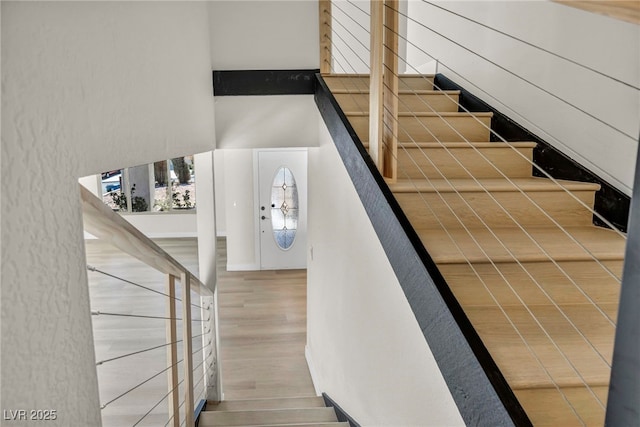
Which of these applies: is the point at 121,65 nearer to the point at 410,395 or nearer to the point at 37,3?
the point at 37,3

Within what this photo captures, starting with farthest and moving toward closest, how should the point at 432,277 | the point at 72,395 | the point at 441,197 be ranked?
the point at 441,197 → the point at 432,277 → the point at 72,395

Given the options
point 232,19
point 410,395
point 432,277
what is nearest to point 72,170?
point 432,277

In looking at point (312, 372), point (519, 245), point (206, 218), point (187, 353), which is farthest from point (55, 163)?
point (312, 372)

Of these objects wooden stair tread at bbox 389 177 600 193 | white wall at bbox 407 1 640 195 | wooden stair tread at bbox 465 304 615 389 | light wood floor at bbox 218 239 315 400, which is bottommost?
light wood floor at bbox 218 239 315 400

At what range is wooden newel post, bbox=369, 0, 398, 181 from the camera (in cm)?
Result: 225

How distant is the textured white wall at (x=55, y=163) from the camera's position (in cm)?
99

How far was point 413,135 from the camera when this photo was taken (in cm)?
301

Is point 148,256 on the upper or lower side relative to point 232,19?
lower

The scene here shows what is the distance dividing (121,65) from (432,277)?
107 centimetres

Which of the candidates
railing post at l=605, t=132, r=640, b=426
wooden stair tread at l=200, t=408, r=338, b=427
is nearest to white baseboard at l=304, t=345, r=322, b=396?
wooden stair tread at l=200, t=408, r=338, b=427

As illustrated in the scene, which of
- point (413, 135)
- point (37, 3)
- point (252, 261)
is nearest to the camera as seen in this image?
point (37, 3)

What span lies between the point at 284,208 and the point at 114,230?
6.86 metres

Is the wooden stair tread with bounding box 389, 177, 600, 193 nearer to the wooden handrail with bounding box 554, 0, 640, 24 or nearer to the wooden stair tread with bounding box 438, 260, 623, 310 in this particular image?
the wooden stair tread with bounding box 438, 260, 623, 310

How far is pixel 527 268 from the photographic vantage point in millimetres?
1946
